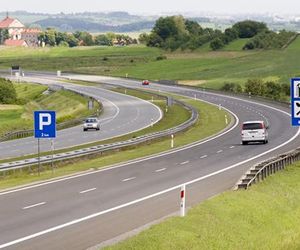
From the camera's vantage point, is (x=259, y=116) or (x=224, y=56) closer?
(x=259, y=116)

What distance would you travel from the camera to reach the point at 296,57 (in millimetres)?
166750

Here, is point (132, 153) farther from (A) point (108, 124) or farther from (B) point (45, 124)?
(A) point (108, 124)

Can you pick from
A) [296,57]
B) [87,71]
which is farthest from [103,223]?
[87,71]

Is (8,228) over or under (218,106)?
over

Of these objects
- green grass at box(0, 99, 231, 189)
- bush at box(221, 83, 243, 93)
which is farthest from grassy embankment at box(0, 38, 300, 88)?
green grass at box(0, 99, 231, 189)

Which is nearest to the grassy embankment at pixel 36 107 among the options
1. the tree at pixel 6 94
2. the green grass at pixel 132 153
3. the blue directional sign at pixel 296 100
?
the tree at pixel 6 94

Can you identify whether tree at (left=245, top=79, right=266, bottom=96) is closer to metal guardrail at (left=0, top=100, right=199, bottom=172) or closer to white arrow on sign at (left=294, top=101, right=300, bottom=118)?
metal guardrail at (left=0, top=100, right=199, bottom=172)

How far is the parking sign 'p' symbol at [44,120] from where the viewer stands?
3512 centimetres

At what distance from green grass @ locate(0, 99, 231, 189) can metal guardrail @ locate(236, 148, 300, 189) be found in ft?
28.0

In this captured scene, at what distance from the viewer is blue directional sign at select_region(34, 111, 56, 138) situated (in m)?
35.0

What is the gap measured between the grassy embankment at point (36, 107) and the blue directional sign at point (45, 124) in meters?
43.9

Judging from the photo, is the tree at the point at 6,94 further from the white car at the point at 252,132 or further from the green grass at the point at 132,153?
the white car at the point at 252,132

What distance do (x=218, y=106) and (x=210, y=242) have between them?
81.0 meters

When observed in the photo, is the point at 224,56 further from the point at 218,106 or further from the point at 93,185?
the point at 93,185
